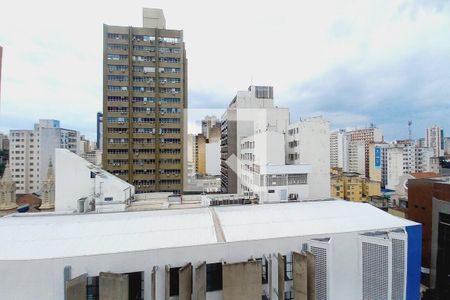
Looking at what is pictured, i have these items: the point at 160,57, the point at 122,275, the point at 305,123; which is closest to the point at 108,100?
the point at 160,57

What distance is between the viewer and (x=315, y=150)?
79.6 feet

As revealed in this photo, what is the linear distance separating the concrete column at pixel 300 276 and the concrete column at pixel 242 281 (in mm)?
1738

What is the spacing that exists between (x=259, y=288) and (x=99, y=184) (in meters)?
14.2

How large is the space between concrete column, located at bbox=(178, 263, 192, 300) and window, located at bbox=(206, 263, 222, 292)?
1.06m

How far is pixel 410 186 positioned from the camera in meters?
19.4

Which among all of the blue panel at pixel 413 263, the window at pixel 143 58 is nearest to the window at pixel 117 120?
the window at pixel 143 58

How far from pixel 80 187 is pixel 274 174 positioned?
52.0ft

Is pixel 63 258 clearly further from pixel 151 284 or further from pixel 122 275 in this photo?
pixel 151 284

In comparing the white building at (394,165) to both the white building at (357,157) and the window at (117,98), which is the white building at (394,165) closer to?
the white building at (357,157)

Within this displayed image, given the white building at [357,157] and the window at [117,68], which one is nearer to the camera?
the window at [117,68]

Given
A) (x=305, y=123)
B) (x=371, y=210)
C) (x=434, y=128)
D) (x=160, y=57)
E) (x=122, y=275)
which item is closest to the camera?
(x=122, y=275)

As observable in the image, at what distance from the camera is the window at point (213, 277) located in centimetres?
1027

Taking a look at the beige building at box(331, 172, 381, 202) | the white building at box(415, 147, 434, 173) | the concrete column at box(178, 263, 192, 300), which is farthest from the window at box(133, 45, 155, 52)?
the white building at box(415, 147, 434, 173)

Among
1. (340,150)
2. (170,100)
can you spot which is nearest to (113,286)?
(170,100)
